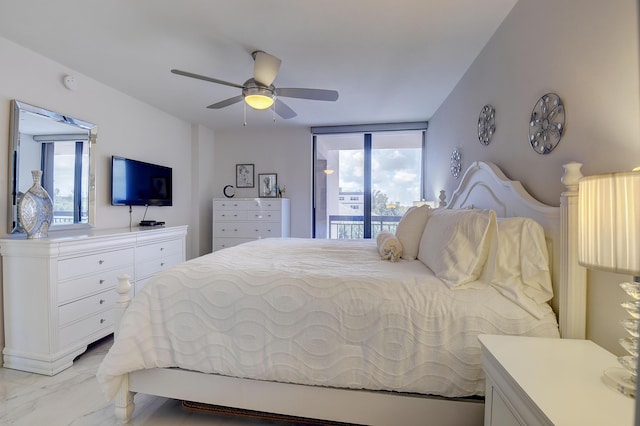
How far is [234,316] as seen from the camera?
4.43ft

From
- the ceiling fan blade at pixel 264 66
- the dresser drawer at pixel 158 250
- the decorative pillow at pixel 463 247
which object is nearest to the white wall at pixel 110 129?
the dresser drawer at pixel 158 250

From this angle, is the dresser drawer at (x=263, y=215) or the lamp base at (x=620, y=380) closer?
the lamp base at (x=620, y=380)

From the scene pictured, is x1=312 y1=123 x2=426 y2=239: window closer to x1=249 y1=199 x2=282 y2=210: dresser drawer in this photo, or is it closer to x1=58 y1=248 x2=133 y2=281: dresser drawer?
x1=249 y1=199 x2=282 y2=210: dresser drawer

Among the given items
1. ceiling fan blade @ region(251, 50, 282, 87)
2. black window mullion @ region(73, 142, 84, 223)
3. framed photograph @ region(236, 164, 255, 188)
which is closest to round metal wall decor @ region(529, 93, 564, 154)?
ceiling fan blade @ region(251, 50, 282, 87)

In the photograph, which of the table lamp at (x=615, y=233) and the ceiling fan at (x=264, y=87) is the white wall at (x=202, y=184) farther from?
the table lamp at (x=615, y=233)

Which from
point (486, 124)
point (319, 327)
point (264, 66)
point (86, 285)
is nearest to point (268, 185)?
point (264, 66)

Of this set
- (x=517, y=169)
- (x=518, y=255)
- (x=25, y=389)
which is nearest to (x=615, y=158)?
(x=518, y=255)

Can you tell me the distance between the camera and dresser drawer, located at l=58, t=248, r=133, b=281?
2045 millimetres

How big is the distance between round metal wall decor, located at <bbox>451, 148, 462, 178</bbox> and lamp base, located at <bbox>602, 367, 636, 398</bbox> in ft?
7.41

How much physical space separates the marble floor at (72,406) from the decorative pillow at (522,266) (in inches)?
51.9

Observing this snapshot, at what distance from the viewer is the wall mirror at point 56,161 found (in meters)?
2.16

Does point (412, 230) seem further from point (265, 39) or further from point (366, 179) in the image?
point (366, 179)

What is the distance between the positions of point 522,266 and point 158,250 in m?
3.19

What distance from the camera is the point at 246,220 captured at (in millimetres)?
4355
